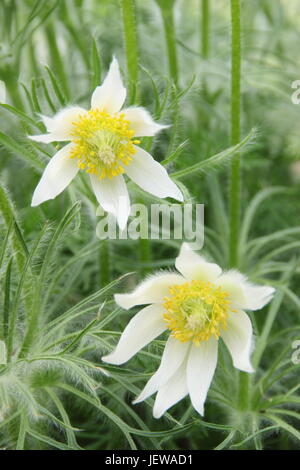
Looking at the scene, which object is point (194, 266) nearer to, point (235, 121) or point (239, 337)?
point (239, 337)

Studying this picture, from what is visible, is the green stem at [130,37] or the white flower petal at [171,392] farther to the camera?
the green stem at [130,37]

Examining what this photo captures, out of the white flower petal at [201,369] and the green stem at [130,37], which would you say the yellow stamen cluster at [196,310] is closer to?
the white flower petal at [201,369]

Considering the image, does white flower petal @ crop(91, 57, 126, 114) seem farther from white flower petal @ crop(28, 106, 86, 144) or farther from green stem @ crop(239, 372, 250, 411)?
green stem @ crop(239, 372, 250, 411)

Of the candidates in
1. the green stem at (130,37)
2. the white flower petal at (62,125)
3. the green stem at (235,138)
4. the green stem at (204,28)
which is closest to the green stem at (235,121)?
the green stem at (235,138)

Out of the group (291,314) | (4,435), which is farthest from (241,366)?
(291,314)

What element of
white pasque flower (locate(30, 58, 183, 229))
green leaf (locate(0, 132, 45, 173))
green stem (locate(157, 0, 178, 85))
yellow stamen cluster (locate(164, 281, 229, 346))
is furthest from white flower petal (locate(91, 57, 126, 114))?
green stem (locate(157, 0, 178, 85))

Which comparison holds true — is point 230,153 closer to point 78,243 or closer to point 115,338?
point 115,338
